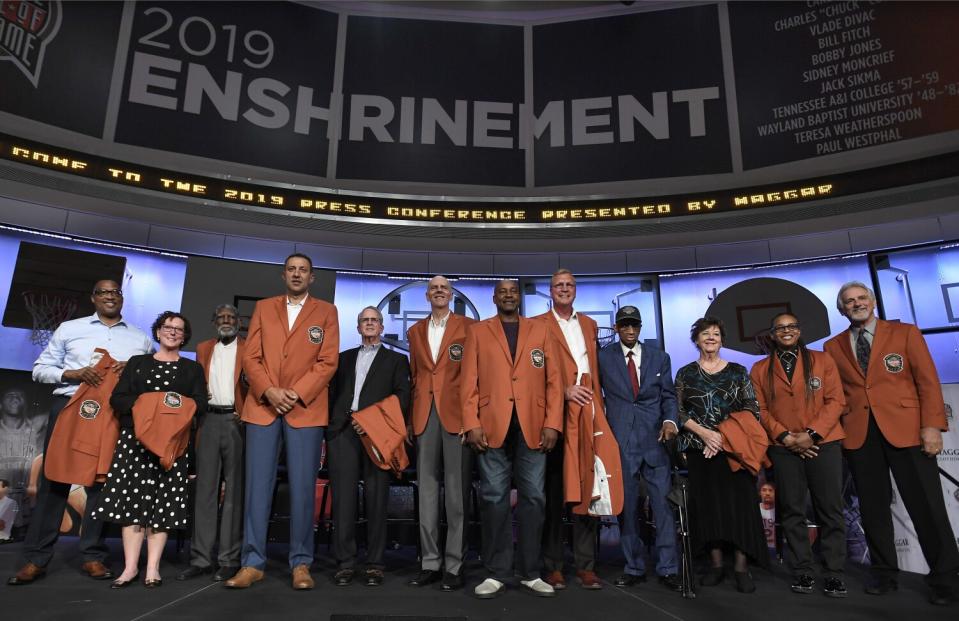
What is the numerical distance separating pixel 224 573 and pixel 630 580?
7.58 feet

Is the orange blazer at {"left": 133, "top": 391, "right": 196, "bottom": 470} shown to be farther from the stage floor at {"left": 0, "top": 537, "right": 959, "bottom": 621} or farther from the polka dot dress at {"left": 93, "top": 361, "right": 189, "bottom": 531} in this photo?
the stage floor at {"left": 0, "top": 537, "right": 959, "bottom": 621}

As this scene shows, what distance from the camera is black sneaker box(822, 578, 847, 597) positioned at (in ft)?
10.1

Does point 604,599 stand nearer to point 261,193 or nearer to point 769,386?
point 769,386

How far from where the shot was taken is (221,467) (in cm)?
354

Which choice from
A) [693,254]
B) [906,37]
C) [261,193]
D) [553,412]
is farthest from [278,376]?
[906,37]

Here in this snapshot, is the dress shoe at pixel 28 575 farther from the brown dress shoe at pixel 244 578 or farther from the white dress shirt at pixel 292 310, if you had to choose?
the white dress shirt at pixel 292 310

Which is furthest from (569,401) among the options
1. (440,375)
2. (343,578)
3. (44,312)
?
(44,312)

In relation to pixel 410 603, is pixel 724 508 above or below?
above

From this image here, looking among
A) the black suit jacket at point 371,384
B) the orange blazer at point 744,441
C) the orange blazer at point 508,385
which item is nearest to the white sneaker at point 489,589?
the orange blazer at point 508,385

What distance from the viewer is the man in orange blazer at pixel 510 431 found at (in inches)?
121

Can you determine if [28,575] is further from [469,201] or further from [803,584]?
[469,201]

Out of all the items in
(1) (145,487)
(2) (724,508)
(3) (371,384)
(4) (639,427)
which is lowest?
(2) (724,508)

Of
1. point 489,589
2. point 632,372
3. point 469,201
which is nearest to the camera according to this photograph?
point 489,589

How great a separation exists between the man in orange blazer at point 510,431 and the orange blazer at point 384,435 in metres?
0.45
